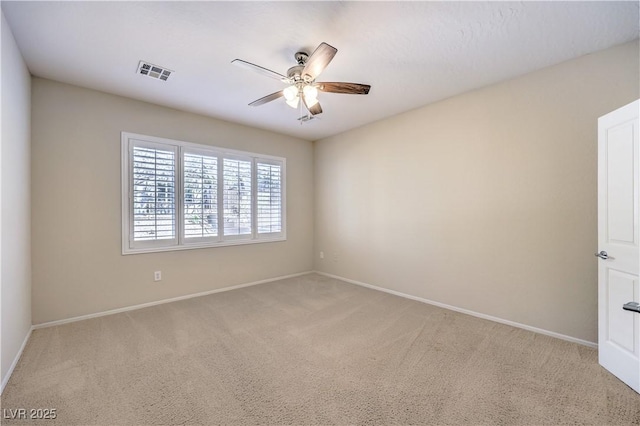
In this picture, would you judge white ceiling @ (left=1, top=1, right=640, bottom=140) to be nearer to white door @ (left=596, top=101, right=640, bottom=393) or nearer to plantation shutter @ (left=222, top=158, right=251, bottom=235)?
white door @ (left=596, top=101, right=640, bottom=393)

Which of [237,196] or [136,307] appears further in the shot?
[237,196]

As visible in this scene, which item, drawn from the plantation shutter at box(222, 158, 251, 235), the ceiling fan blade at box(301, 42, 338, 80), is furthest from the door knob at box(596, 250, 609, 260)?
the plantation shutter at box(222, 158, 251, 235)

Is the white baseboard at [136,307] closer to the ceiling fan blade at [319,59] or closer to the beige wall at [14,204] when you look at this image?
the beige wall at [14,204]

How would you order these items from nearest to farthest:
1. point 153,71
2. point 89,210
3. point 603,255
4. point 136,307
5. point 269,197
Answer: point 603,255
point 153,71
point 89,210
point 136,307
point 269,197

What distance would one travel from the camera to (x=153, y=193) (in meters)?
3.50

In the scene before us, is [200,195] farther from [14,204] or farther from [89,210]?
[14,204]

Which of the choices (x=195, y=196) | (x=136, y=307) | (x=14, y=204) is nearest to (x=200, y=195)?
(x=195, y=196)

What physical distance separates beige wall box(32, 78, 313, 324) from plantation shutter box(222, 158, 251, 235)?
1.50 ft

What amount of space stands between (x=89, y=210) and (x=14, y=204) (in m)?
0.91

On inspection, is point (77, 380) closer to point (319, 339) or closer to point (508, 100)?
point (319, 339)

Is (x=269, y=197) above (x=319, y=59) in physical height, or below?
below

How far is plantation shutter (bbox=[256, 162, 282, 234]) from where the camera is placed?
462 cm

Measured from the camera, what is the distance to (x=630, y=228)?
6.28ft

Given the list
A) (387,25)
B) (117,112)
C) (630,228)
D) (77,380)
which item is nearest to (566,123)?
(630,228)
